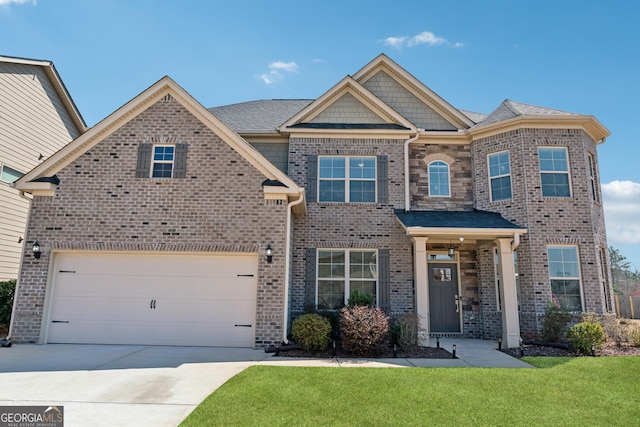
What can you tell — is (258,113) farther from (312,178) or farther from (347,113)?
(312,178)

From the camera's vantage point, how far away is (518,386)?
611cm

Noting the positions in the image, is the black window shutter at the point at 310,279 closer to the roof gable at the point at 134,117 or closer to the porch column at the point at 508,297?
the roof gable at the point at 134,117

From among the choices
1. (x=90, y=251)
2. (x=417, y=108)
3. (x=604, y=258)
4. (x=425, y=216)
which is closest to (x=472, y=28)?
(x=417, y=108)

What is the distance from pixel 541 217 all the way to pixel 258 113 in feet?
33.6

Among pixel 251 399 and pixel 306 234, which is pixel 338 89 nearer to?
pixel 306 234

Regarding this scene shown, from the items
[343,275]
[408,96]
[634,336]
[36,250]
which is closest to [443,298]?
[343,275]

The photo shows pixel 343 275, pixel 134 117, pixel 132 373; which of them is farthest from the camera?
pixel 343 275

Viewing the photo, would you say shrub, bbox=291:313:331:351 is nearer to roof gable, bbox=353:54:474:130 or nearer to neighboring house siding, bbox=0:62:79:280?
roof gable, bbox=353:54:474:130

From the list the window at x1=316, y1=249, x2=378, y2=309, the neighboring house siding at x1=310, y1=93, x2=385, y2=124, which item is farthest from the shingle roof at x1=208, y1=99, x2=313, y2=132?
the window at x1=316, y1=249, x2=378, y2=309

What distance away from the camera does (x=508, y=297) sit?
33.3 ft

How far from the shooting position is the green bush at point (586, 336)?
8.88 m

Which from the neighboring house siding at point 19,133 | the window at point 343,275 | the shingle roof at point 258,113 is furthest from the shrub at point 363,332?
the neighboring house siding at point 19,133

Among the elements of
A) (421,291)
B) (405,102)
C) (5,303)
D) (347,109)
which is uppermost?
(405,102)

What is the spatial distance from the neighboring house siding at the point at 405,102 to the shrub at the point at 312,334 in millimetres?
7818
